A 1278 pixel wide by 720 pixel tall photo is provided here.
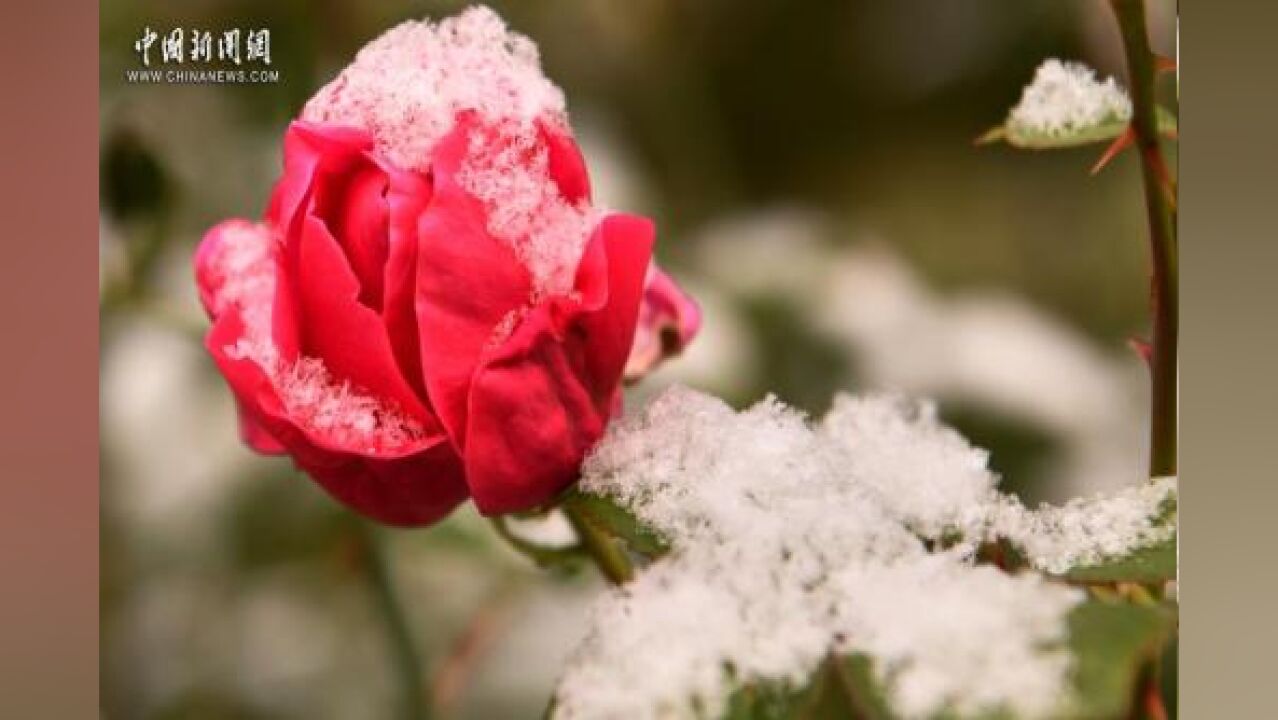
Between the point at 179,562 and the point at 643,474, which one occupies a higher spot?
the point at 643,474

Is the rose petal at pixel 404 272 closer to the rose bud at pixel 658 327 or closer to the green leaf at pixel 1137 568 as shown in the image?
the rose bud at pixel 658 327

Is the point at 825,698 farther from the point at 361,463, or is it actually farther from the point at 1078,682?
the point at 361,463

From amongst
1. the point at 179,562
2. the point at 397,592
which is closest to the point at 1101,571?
the point at 397,592

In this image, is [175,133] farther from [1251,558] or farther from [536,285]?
[1251,558]

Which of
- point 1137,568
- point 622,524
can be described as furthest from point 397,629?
point 1137,568

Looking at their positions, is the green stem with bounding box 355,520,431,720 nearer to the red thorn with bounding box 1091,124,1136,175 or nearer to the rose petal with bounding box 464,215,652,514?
the rose petal with bounding box 464,215,652,514

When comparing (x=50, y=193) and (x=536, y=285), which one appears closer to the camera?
(x=536, y=285)

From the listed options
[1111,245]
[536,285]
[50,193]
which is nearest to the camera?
[536,285]
